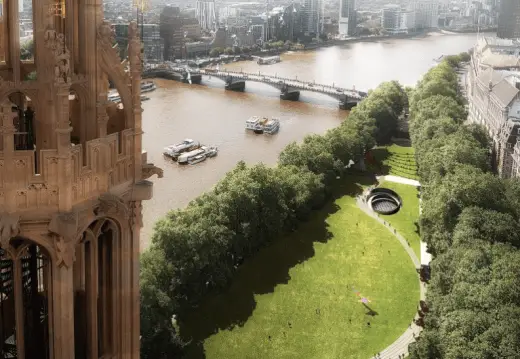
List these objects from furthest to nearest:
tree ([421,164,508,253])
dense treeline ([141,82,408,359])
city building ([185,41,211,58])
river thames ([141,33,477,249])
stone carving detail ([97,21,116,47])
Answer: city building ([185,41,211,58]) < river thames ([141,33,477,249]) < tree ([421,164,508,253]) < dense treeline ([141,82,408,359]) < stone carving detail ([97,21,116,47])

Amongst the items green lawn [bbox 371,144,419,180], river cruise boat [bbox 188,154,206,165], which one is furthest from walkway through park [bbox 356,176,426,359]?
river cruise boat [bbox 188,154,206,165]

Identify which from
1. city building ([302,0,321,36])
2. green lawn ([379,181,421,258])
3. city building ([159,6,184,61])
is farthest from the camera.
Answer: city building ([302,0,321,36])

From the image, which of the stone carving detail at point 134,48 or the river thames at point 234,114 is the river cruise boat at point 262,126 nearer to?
the river thames at point 234,114

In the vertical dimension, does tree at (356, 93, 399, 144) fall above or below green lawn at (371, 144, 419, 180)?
above

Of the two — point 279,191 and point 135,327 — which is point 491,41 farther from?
point 135,327

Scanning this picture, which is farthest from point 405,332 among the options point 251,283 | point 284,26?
point 284,26

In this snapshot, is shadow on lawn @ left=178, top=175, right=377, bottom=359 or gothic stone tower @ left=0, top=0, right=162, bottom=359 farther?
shadow on lawn @ left=178, top=175, right=377, bottom=359

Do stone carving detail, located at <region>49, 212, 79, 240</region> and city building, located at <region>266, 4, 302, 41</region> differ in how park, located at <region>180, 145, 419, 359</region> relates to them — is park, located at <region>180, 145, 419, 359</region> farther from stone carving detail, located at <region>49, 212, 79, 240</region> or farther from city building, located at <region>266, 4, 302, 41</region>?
city building, located at <region>266, 4, 302, 41</region>
